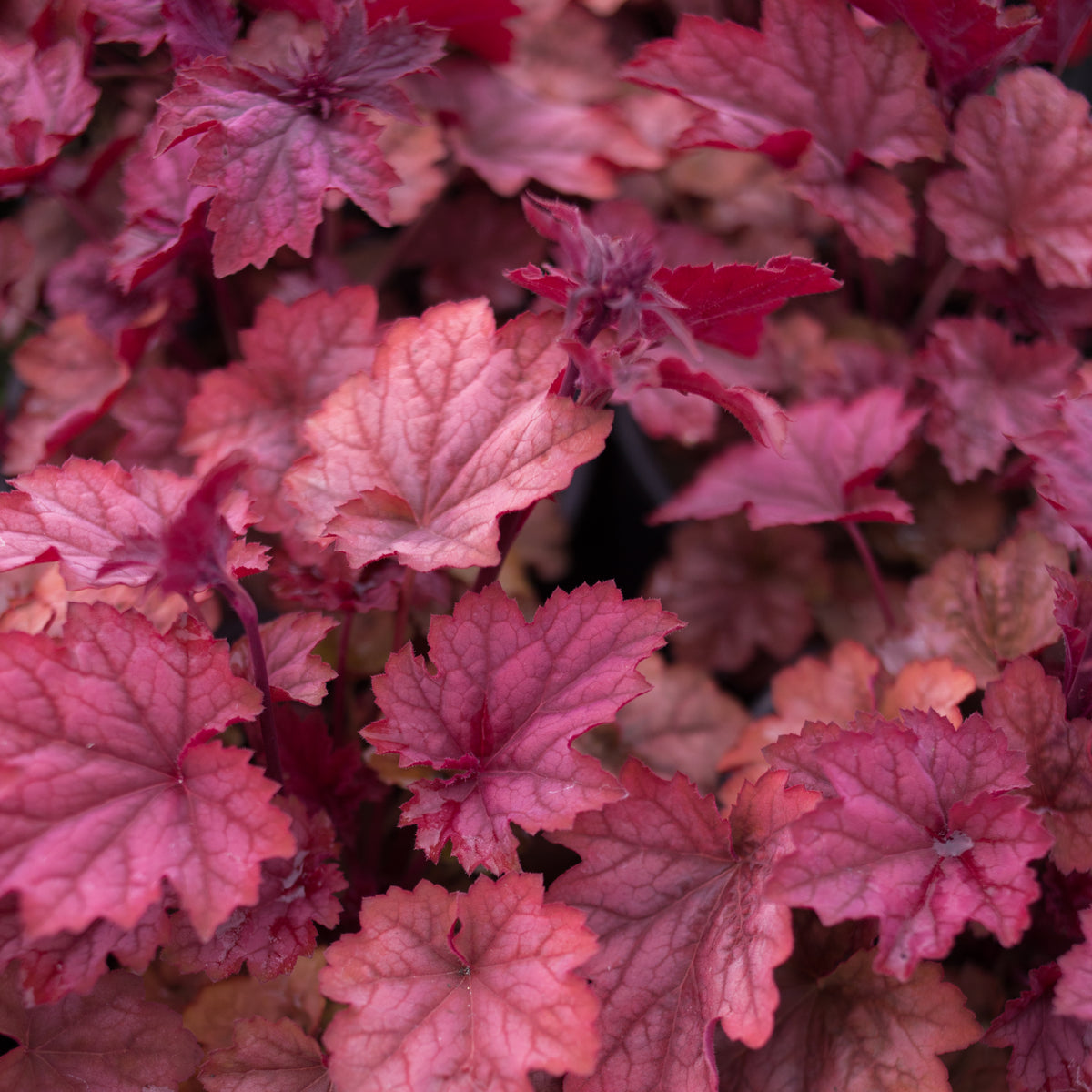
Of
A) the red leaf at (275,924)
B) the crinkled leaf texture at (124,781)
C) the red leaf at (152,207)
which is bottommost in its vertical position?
the red leaf at (275,924)

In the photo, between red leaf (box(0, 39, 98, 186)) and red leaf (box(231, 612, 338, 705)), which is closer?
red leaf (box(231, 612, 338, 705))

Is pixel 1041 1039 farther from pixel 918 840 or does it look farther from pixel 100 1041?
pixel 100 1041

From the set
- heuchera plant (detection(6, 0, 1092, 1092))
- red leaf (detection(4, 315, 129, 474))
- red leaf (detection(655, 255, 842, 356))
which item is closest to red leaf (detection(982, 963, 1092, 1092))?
heuchera plant (detection(6, 0, 1092, 1092))

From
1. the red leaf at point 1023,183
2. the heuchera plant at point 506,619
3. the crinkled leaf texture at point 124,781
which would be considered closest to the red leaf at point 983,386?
the heuchera plant at point 506,619

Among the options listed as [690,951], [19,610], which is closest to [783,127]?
[690,951]

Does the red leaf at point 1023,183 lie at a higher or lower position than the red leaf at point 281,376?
higher

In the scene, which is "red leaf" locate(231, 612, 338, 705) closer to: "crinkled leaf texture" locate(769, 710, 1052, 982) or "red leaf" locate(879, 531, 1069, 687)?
"crinkled leaf texture" locate(769, 710, 1052, 982)

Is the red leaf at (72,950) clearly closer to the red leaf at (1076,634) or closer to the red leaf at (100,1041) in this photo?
the red leaf at (100,1041)
